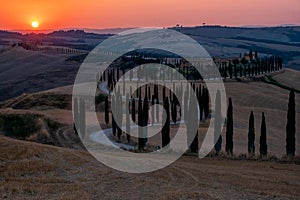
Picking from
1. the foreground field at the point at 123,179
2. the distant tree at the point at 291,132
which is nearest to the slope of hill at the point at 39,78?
the distant tree at the point at 291,132

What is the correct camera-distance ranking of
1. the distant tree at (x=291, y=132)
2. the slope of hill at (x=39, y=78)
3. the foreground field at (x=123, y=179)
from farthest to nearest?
the slope of hill at (x=39, y=78) → the distant tree at (x=291, y=132) → the foreground field at (x=123, y=179)

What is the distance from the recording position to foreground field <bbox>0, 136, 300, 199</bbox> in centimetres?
2562

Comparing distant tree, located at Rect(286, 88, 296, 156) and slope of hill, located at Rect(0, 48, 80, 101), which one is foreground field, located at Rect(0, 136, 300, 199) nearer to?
distant tree, located at Rect(286, 88, 296, 156)

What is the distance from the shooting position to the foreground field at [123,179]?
84.1ft

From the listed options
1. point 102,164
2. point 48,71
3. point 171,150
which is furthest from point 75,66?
point 102,164

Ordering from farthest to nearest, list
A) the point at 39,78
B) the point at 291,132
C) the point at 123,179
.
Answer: the point at 39,78, the point at 291,132, the point at 123,179

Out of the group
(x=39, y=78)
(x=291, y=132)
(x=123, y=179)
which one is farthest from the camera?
(x=39, y=78)

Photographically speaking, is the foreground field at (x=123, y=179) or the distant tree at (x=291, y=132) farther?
the distant tree at (x=291, y=132)

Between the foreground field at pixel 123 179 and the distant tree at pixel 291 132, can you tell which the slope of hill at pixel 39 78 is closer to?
the distant tree at pixel 291 132

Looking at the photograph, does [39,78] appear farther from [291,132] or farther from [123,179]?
[123,179]

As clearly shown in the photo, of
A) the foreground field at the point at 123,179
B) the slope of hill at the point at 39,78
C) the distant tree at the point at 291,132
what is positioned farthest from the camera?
the slope of hill at the point at 39,78

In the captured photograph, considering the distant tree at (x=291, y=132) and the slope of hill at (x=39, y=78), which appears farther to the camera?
the slope of hill at (x=39, y=78)

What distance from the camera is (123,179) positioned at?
29.2 meters

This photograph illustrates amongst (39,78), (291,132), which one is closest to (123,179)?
(291,132)
